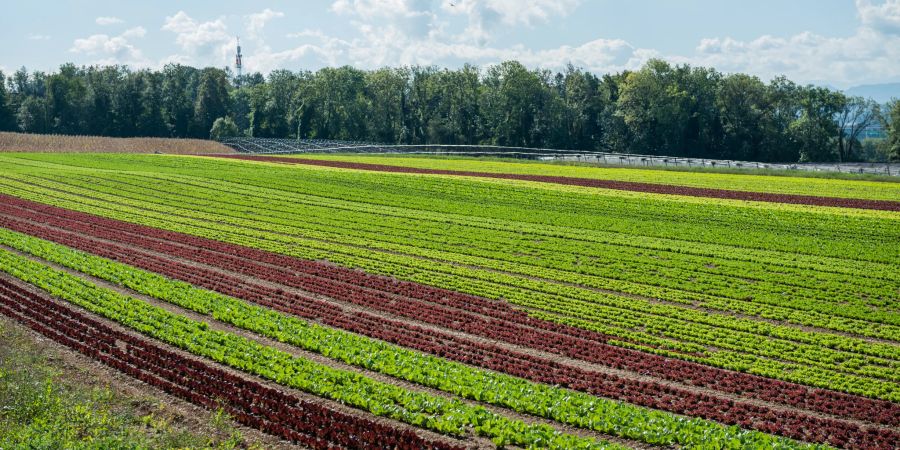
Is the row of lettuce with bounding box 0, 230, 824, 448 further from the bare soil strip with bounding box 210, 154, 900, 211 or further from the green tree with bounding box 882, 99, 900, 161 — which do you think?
the green tree with bounding box 882, 99, 900, 161

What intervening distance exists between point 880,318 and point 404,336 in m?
15.7

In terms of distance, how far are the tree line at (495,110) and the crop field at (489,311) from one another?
6463 cm

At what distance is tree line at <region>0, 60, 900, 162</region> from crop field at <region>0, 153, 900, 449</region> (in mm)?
64626

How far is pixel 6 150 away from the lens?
95750 millimetres

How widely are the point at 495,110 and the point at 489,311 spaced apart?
103 m

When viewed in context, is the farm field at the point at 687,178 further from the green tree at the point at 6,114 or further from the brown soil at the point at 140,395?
the green tree at the point at 6,114

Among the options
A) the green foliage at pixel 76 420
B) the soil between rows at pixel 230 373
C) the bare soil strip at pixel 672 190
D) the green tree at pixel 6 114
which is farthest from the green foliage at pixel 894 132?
the green tree at pixel 6 114

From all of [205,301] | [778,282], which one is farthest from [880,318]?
[205,301]

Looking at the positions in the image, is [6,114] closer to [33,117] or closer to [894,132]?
[33,117]

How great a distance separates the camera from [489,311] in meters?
26.0

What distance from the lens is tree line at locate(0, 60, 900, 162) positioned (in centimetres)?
11200

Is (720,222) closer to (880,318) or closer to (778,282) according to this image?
(778,282)

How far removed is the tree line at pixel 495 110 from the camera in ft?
367

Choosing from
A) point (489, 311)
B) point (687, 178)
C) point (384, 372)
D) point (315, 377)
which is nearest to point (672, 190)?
point (687, 178)
